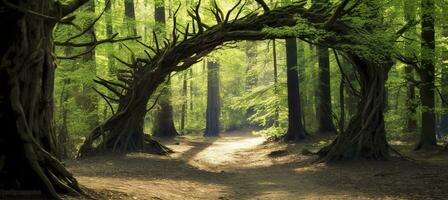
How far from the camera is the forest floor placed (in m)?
8.62

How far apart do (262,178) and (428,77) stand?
21.0ft

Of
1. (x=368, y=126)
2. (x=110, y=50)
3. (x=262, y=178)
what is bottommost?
(x=262, y=178)

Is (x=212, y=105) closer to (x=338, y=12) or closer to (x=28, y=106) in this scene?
(x=338, y=12)

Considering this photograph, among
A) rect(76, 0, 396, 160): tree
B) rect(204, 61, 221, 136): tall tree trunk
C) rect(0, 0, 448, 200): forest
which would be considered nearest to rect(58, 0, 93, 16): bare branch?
rect(0, 0, 448, 200): forest

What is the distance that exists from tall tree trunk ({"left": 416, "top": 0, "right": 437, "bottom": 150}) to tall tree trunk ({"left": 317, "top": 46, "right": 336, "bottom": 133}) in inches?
221

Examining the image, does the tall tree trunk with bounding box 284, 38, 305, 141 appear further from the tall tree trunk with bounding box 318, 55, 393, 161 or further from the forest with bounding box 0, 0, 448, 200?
the tall tree trunk with bounding box 318, 55, 393, 161

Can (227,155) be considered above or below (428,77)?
below

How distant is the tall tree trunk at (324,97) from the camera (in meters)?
20.1

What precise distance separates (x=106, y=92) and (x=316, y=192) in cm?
1309

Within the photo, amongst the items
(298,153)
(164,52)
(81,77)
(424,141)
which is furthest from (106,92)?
(424,141)

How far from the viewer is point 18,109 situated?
6059 millimetres

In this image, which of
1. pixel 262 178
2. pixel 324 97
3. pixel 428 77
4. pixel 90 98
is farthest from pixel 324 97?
pixel 90 98

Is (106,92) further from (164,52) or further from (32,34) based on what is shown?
(32,34)

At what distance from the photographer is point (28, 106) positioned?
20.9 feet
